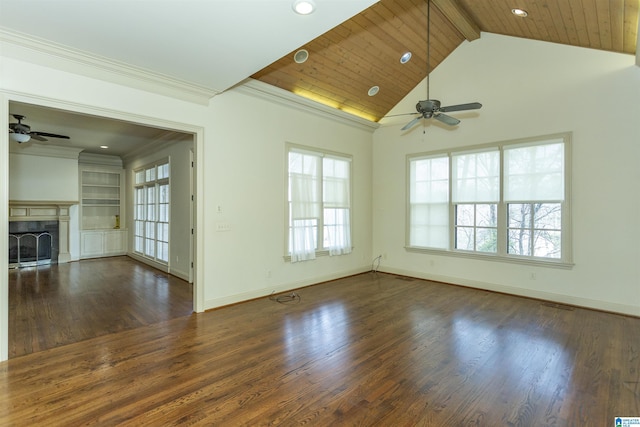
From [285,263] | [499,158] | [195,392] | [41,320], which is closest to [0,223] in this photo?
[41,320]

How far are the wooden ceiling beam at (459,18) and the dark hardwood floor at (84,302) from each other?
18.2 feet

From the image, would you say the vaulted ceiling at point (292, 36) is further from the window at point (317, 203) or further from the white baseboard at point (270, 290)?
the white baseboard at point (270, 290)

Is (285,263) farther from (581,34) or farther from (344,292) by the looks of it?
(581,34)

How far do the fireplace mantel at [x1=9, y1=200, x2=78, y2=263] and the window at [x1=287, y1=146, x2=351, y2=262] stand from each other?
6.66 m

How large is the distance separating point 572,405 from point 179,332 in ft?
11.9

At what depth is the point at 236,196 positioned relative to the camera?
15.0ft

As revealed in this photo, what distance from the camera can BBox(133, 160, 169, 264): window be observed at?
6.94 meters

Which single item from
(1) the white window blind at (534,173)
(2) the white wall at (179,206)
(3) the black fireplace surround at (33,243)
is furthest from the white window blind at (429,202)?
(3) the black fireplace surround at (33,243)

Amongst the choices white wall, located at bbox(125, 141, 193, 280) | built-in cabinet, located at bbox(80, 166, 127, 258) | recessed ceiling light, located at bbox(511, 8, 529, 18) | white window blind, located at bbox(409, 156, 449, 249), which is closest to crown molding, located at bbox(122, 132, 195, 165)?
white wall, located at bbox(125, 141, 193, 280)

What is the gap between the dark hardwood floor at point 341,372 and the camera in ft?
7.02

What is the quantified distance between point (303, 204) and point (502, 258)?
3.46m

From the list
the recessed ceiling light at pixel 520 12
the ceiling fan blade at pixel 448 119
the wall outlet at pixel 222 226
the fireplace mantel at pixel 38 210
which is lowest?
the wall outlet at pixel 222 226

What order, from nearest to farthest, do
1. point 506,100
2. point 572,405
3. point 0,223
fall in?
point 572,405 → point 0,223 → point 506,100

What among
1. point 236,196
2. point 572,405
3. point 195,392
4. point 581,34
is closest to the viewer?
point 572,405
